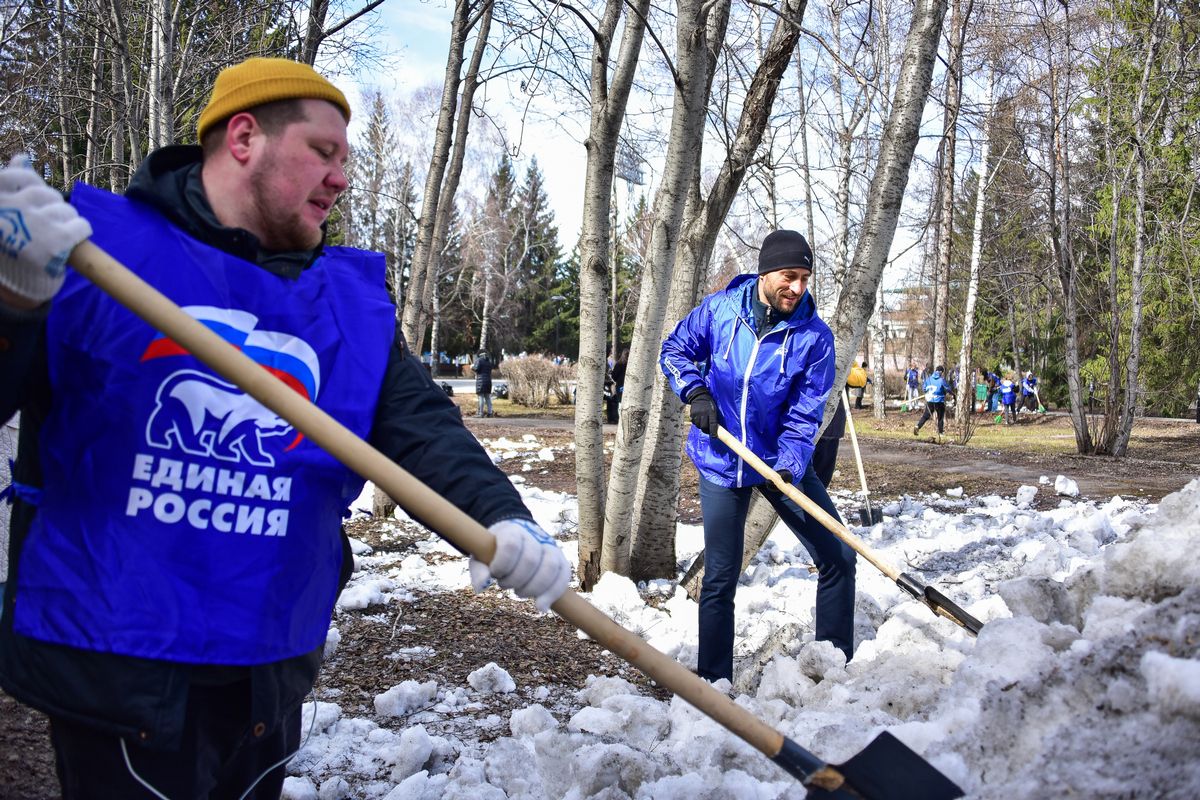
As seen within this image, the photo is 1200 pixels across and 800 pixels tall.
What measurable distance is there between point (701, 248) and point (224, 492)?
4930 mm

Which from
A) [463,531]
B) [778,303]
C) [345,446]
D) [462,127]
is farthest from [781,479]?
[462,127]

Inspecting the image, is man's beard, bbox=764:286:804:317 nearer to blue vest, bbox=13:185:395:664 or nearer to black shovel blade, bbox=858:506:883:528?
Result: blue vest, bbox=13:185:395:664

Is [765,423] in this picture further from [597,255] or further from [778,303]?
[597,255]

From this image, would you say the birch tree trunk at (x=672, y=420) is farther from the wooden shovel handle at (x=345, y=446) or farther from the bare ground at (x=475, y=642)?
the wooden shovel handle at (x=345, y=446)

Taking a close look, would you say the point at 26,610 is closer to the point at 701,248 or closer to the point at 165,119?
the point at 701,248

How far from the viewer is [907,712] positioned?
2949 millimetres

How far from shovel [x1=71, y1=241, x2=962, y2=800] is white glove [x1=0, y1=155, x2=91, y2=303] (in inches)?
2.3

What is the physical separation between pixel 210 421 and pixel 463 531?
495 millimetres

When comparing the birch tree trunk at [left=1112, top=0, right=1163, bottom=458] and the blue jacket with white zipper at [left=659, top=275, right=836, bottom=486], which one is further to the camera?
the birch tree trunk at [left=1112, top=0, right=1163, bottom=458]

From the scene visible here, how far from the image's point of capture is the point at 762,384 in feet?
13.8

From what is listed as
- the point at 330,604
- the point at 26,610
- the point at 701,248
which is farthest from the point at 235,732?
the point at 701,248

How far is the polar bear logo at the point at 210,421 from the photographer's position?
162cm

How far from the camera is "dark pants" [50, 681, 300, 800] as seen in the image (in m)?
1.59

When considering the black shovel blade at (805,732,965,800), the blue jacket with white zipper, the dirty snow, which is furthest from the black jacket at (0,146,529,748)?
the blue jacket with white zipper
